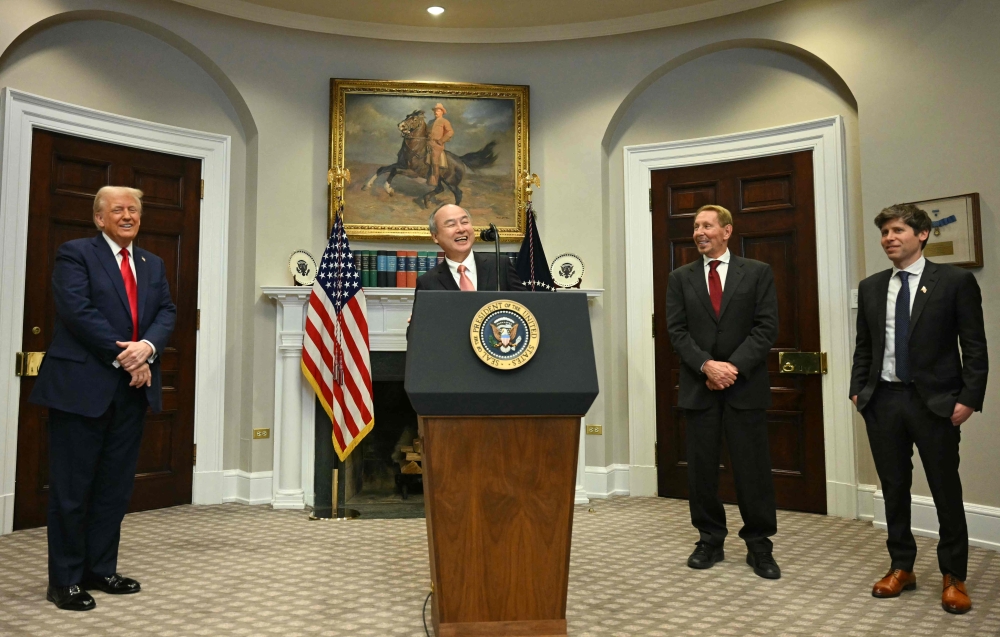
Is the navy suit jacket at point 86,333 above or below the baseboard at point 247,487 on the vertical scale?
above

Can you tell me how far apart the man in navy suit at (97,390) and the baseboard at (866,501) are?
4.08 metres

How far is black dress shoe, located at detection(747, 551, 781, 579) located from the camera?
11.0 feet

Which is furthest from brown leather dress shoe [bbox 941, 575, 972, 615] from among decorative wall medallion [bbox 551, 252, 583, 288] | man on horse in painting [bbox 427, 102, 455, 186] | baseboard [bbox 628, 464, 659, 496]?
man on horse in painting [bbox 427, 102, 455, 186]

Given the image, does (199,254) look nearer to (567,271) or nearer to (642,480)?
(567,271)

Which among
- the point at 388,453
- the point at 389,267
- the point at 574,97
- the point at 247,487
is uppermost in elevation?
the point at 574,97

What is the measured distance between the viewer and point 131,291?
10.4 feet

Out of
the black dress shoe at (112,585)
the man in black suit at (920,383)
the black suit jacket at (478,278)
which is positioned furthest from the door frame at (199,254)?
the man in black suit at (920,383)

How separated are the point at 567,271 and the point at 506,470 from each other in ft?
10.7

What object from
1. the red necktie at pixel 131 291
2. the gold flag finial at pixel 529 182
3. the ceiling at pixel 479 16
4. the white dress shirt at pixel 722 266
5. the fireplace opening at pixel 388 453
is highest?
the ceiling at pixel 479 16

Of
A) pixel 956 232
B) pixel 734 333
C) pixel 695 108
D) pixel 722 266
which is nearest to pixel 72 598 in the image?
pixel 734 333

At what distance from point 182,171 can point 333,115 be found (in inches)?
44.1

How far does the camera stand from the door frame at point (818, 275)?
4844 millimetres

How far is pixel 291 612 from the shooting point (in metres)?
2.88

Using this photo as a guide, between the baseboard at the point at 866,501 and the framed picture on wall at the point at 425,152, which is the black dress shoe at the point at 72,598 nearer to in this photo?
the framed picture on wall at the point at 425,152
